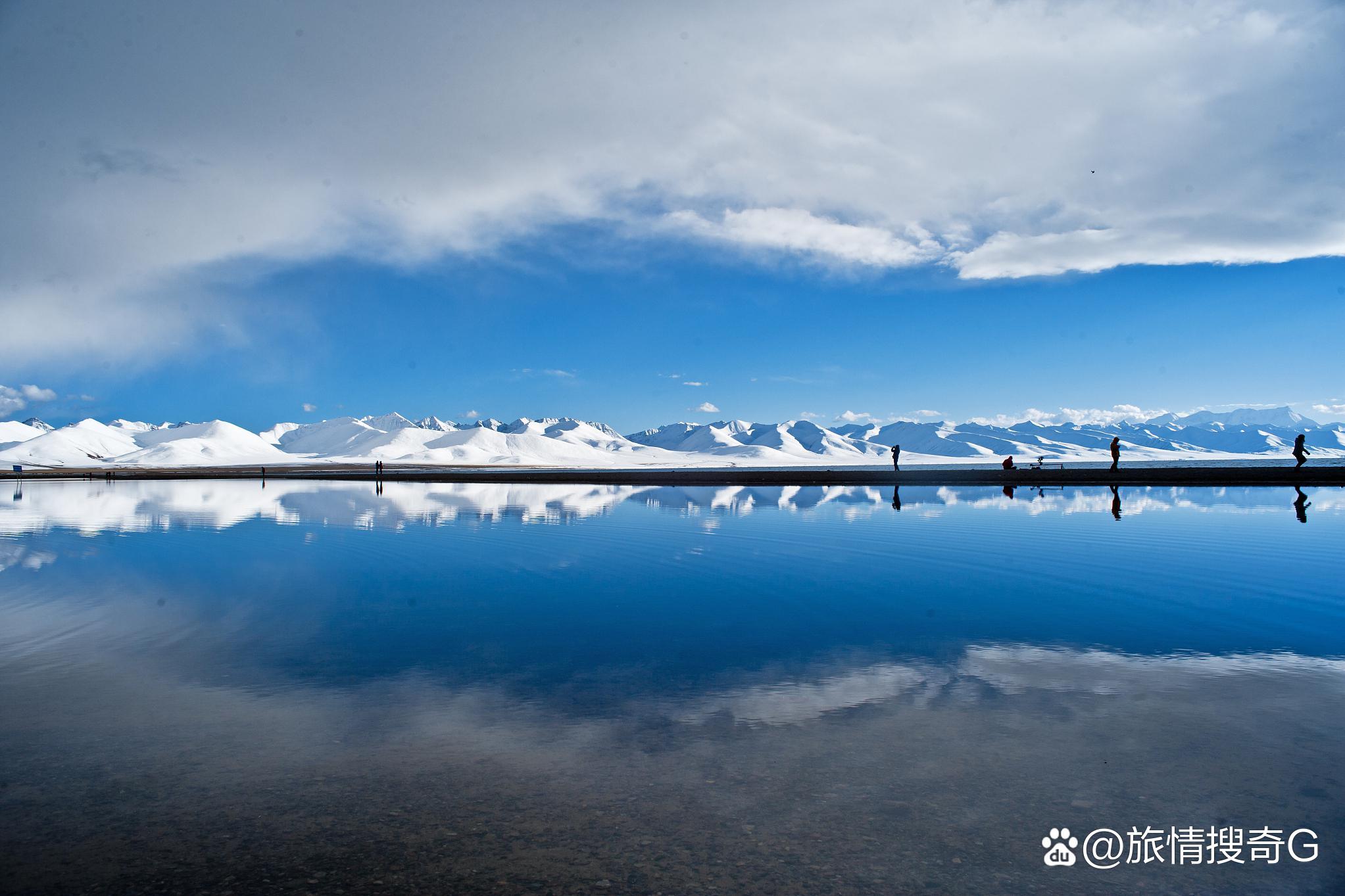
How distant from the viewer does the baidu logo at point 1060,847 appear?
489 cm

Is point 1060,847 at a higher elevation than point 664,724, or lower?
lower

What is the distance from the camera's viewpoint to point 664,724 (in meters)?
7.12

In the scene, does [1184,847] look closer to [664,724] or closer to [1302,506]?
[664,724]

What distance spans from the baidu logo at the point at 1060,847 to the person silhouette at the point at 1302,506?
26.3 meters

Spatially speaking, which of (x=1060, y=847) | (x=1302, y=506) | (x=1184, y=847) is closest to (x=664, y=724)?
(x=1060, y=847)

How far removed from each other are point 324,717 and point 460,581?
7.82 m

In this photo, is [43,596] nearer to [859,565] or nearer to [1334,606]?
[859,565]

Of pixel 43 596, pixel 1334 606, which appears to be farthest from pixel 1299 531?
pixel 43 596

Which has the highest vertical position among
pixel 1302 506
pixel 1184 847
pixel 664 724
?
pixel 1302 506

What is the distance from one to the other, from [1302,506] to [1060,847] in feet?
111

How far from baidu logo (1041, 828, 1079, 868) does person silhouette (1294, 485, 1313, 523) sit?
86.3 feet

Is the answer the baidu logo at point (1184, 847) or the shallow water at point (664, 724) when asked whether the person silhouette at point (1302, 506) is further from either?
the baidu logo at point (1184, 847)

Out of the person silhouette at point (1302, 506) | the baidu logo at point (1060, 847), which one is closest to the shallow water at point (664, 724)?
the baidu logo at point (1060, 847)

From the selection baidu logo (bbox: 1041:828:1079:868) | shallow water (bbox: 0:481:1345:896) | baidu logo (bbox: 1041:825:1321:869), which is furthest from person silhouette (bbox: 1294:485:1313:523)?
baidu logo (bbox: 1041:828:1079:868)
